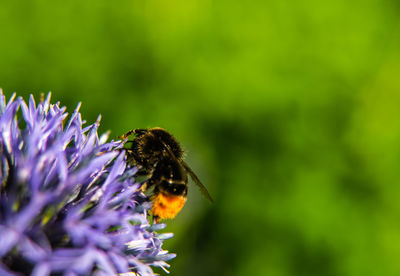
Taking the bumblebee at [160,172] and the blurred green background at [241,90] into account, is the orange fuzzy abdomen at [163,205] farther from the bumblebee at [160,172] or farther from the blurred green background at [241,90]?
the blurred green background at [241,90]

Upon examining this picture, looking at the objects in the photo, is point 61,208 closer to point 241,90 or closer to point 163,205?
point 163,205

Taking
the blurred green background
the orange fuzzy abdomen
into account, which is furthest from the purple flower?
the blurred green background

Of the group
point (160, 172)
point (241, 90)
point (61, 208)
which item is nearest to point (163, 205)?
point (160, 172)

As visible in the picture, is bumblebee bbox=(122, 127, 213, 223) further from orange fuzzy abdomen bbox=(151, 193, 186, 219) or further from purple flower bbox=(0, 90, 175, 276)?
purple flower bbox=(0, 90, 175, 276)

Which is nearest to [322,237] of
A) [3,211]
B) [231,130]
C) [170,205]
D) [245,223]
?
[245,223]

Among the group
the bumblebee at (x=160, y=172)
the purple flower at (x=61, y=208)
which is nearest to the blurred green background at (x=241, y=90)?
the bumblebee at (x=160, y=172)

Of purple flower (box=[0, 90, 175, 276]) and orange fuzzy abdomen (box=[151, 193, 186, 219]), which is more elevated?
purple flower (box=[0, 90, 175, 276])

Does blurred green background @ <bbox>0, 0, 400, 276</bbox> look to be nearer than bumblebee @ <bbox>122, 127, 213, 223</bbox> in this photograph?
No
